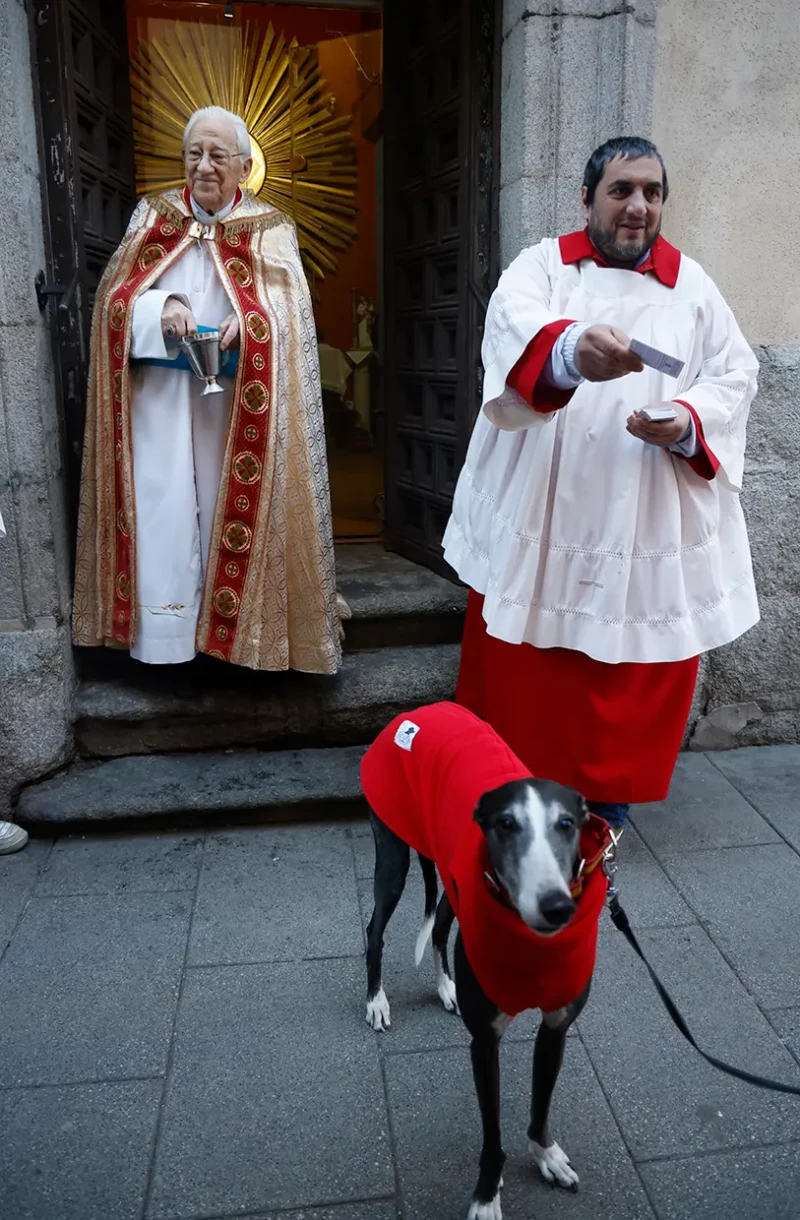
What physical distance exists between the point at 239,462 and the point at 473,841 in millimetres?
2159

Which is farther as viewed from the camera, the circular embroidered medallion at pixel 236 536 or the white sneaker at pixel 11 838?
the circular embroidered medallion at pixel 236 536

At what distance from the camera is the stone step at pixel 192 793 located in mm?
3756

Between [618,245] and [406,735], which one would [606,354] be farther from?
[406,735]

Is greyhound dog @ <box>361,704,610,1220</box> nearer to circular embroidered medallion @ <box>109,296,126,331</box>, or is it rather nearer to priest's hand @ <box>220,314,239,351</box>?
priest's hand @ <box>220,314,239,351</box>

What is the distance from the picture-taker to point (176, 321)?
11.7 feet

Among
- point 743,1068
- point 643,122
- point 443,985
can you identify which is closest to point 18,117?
point 643,122

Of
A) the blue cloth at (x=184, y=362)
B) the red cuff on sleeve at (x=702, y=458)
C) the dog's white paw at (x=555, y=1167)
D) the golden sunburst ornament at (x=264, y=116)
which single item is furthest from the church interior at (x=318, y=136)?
the dog's white paw at (x=555, y=1167)

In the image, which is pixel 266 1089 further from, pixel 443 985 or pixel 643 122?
pixel 643 122

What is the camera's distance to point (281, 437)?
3.78 metres

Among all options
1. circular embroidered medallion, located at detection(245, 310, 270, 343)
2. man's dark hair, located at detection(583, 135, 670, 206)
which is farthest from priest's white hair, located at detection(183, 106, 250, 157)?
man's dark hair, located at detection(583, 135, 670, 206)

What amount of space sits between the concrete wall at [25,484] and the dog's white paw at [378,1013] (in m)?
1.77

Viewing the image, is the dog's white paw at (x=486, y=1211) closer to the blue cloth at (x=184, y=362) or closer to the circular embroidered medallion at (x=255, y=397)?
the circular embroidered medallion at (x=255, y=397)

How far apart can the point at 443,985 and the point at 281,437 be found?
197cm

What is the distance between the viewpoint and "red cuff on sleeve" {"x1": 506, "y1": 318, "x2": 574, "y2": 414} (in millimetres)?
2609
